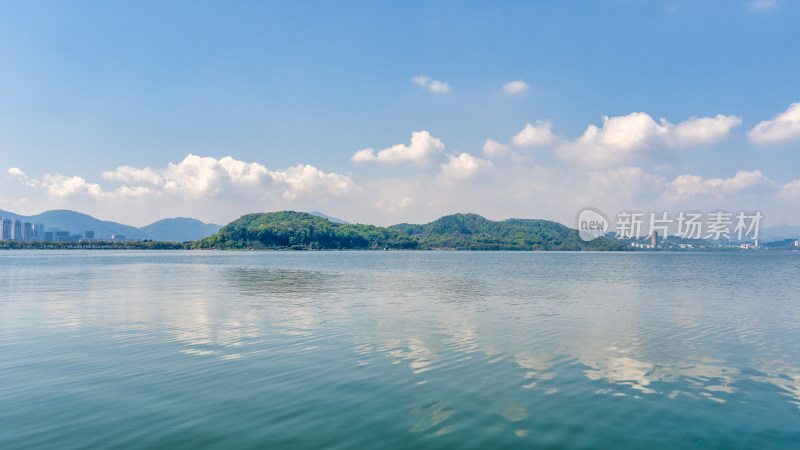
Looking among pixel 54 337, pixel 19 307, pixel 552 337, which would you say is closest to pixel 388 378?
pixel 552 337

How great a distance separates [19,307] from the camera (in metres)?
31.9

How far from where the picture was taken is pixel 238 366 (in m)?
16.5

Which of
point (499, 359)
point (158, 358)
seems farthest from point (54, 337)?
point (499, 359)

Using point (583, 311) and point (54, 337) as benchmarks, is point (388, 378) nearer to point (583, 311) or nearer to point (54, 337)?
point (54, 337)

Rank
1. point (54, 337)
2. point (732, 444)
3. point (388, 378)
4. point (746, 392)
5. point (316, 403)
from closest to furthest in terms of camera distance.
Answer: point (732, 444), point (316, 403), point (746, 392), point (388, 378), point (54, 337)

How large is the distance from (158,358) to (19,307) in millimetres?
22183

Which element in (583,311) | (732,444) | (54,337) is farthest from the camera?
(583,311)

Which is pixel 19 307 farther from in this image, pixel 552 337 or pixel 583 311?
pixel 583 311

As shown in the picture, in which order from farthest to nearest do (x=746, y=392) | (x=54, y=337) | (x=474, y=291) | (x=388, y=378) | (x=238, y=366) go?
(x=474, y=291) < (x=54, y=337) < (x=238, y=366) < (x=388, y=378) < (x=746, y=392)

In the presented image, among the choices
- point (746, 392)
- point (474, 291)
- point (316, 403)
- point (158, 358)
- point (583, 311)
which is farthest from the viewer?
point (474, 291)

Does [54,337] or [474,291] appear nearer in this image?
[54,337]

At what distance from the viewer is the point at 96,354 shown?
1842cm

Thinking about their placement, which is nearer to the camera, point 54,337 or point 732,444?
point 732,444

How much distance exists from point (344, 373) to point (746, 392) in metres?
12.6
